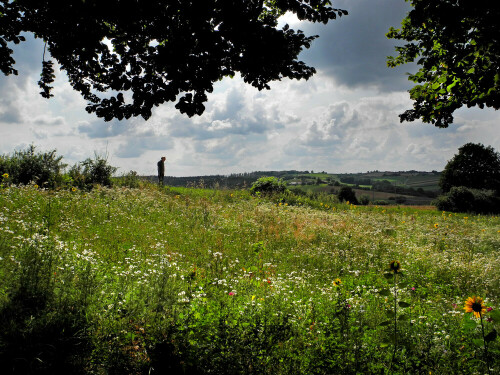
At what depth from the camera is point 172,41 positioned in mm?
3926

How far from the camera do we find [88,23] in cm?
431

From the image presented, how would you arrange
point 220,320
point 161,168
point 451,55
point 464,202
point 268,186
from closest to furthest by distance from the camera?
point 220,320
point 451,55
point 161,168
point 268,186
point 464,202

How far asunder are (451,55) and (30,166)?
17863 millimetres

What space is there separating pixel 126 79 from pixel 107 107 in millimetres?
512

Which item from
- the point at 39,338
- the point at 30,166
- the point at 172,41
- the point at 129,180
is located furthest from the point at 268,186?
the point at 39,338

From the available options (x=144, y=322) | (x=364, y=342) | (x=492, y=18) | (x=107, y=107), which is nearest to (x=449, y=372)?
(x=364, y=342)

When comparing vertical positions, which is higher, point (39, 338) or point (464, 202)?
point (464, 202)

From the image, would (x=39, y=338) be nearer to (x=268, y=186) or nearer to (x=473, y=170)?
(x=268, y=186)

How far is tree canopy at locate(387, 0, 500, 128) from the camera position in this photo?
4.24m

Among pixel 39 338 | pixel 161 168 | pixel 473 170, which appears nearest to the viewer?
pixel 39 338

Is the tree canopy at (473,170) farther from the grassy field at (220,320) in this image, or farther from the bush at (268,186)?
the grassy field at (220,320)

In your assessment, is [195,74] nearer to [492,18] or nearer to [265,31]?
[265,31]

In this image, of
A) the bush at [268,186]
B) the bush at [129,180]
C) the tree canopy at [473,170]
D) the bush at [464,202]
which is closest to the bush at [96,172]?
the bush at [129,180]

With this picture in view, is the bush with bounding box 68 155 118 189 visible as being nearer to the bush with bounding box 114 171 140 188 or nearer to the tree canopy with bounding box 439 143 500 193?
the bush with bounding box 114 171 140 188
